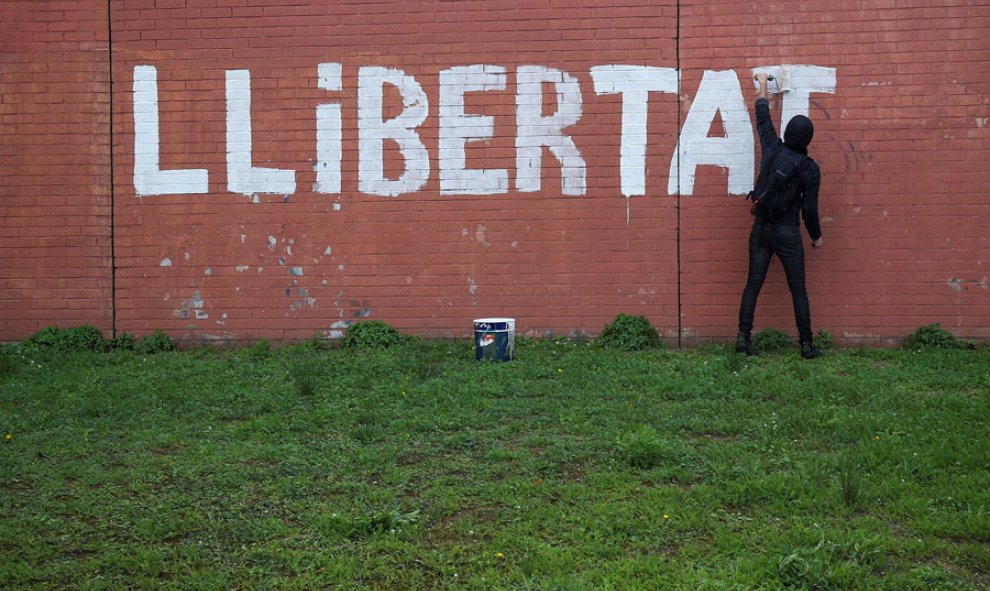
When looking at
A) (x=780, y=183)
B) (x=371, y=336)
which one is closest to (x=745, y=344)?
(x=780, y=183)

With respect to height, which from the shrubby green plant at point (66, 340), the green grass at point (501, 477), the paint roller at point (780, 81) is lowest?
the green grass at point (501, 477)

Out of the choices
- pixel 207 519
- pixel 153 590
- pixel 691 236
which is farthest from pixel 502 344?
pixel 153 590

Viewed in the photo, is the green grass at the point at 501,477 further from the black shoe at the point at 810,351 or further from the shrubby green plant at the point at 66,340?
the shrubby green plant at the point at 66,340

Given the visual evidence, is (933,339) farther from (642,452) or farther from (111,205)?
(111,205)

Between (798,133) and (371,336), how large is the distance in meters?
4.52

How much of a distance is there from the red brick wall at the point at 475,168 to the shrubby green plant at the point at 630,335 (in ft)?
0.60

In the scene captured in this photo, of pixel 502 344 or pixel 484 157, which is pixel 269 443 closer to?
pixel 502 344

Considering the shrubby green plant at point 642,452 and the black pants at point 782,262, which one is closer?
the shrubby green plant at point 642,452

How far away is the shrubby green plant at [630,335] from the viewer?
8.72 metres

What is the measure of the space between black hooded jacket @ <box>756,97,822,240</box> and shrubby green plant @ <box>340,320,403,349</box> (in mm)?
3933

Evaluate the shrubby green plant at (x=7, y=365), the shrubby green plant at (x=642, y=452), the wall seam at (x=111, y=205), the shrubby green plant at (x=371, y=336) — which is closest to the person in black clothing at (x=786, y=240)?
the shrubby green plant at (x=371, y=336)

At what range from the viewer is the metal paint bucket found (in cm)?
799

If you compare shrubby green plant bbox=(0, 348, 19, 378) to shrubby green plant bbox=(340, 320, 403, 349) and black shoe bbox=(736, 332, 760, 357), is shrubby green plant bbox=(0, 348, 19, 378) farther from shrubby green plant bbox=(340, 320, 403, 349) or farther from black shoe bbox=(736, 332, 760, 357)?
black shoe bbox=(736, 332, 760, 357)

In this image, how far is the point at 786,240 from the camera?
827 cm
